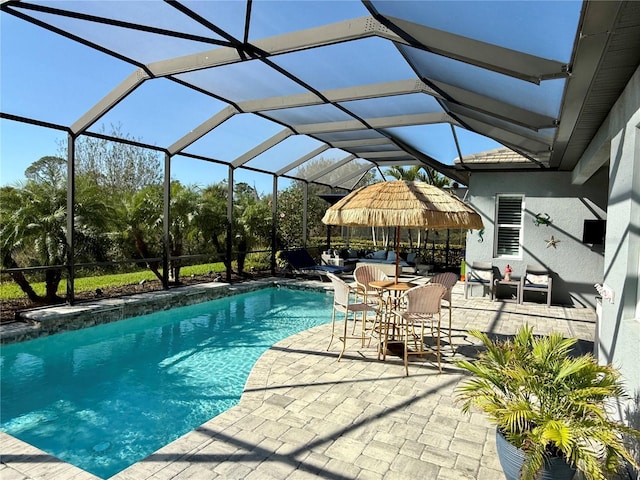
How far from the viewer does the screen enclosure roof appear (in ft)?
11.0

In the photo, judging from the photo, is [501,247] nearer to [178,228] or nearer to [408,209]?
[408,209]

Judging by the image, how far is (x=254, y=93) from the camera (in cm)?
798

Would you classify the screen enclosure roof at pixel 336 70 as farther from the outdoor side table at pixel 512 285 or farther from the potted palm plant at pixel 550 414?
the outdoor side table at pixel 512 285

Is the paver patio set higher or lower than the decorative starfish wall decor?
lower

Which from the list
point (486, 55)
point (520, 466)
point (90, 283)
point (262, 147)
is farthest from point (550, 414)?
point (90, 283)

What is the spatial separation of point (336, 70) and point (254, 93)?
6.77 ft

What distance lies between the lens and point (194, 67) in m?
6.35

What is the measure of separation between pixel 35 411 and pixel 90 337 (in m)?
2.83

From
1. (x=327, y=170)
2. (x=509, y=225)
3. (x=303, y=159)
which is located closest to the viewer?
Answer: (x=509, y=225)

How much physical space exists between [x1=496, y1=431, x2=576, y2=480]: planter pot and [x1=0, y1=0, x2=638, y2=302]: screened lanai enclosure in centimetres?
281

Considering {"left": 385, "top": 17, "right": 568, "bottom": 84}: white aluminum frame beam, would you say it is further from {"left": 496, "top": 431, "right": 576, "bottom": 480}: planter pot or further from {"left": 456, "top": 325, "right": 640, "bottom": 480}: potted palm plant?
{"left": 496, "top": 431, "right": 576, "bottom": 480}: planter pot

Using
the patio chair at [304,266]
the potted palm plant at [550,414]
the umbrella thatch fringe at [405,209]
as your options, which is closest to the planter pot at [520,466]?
the potted palm plant at [550,414]

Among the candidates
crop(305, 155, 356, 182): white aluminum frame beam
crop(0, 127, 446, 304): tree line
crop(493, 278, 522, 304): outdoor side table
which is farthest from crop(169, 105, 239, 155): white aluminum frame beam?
crop(493, 278, 522, 304): outdoor side table

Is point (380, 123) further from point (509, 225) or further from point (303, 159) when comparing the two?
point (303, 159)
